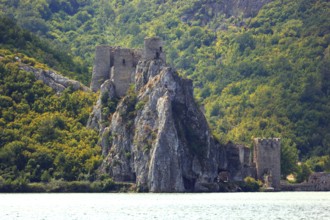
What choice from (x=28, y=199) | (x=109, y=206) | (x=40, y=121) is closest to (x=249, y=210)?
(x=109, y=206)

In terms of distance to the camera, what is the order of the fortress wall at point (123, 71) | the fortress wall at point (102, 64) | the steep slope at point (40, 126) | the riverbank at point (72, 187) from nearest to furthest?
the riverbank at point (72, 187)
the steep slope at point (40, 126)
the fortress wall at point (123, 71)
the fortress wall at point (102, 64)

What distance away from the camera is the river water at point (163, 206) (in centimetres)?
10262

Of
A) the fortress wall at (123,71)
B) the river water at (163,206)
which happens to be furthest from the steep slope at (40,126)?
the river water at (163,206)

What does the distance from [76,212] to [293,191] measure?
6000 cm

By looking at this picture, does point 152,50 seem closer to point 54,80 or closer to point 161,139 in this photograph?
point 54,80

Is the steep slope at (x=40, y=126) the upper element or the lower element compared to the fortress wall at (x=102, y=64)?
lower

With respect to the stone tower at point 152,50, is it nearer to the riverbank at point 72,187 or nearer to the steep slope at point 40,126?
the steep slope at point 40,126

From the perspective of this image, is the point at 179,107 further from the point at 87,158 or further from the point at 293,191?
the point at 293,191

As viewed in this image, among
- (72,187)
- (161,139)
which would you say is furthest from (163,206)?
(72,187)

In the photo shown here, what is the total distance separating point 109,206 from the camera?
378 feet

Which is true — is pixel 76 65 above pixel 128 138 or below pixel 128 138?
above

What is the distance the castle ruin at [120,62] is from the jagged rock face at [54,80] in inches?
114

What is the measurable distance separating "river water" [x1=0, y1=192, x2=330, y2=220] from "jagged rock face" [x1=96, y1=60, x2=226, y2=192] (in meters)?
3.84

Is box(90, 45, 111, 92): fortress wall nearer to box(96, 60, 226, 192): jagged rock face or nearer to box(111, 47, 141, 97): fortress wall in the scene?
box(111, 47, 141, 97): fortress wall
